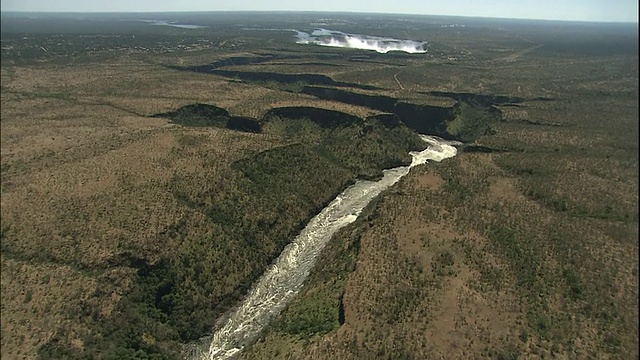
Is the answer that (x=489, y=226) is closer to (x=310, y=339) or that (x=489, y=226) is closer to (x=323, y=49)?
(x=310, y=339)

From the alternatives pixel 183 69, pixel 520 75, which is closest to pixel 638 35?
pixel 520 75

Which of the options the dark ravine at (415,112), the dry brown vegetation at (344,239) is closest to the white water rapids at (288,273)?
the dry brown vegetation at (344,239)

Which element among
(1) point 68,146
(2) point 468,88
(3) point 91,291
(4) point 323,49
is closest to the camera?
(3) point 91,291

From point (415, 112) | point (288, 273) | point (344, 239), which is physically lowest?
point (288, 273)

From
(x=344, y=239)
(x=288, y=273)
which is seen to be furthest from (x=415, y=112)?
(x=288, y=273)

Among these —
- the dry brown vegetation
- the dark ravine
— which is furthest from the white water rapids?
the dark ravine

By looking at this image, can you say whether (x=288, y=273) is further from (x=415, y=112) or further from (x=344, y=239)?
(x=415, y=112)

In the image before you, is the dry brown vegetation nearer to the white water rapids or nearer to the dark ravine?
the white water rapids
